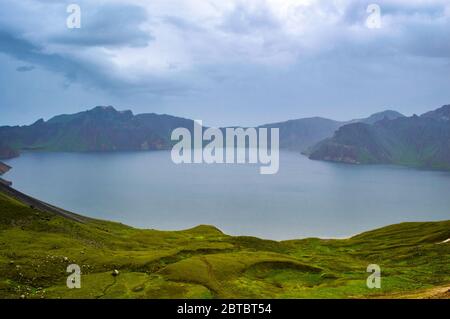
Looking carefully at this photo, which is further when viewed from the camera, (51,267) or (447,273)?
(447,273)

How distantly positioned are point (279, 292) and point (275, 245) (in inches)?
2126

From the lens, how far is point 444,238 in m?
115

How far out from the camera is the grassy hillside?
5547 cm

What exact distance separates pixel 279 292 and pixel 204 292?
38.8 ft

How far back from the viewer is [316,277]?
75.1 meters

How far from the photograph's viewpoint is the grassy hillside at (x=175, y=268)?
182 feet

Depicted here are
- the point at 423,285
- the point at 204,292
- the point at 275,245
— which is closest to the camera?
the point at 204,292

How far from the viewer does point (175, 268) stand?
64562 millimetres
